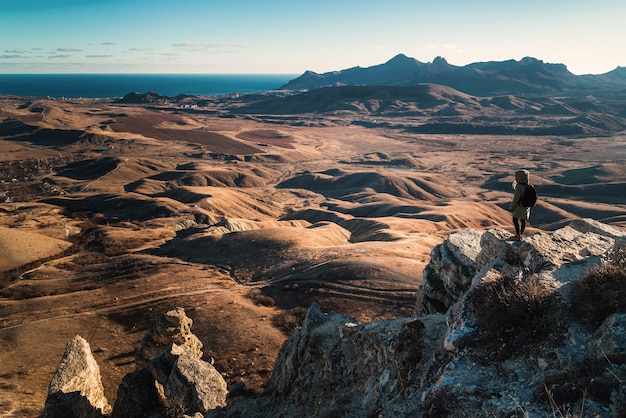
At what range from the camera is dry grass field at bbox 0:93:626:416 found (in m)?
29.7

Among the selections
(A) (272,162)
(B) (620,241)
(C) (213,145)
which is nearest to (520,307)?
(B) (620,241)

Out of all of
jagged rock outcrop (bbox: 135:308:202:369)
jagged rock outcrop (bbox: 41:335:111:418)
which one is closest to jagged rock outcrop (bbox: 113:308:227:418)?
jagged rock outcrop (bbox: 41:335:111:418)

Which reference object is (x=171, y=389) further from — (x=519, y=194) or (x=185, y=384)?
(x=519, y=194)

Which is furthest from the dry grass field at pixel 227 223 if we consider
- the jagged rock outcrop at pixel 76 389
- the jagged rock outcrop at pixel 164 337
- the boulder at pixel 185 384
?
the boulder at pixel 185 384

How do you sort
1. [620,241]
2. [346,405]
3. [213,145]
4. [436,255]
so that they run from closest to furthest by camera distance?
1. [620,241]
2. [346,405]
3. [436,255]
4. [213,145]

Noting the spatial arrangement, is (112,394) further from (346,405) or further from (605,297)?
(605,297)

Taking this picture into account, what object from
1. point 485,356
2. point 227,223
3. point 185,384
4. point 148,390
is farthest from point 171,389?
point 227,223

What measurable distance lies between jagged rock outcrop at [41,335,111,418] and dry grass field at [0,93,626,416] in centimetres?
338

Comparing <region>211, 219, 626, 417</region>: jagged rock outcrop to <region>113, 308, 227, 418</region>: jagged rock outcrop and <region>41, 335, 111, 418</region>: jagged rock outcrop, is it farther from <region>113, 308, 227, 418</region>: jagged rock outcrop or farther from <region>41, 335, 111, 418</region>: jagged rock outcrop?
<region>41, 335, 111, 418</region>: jagged rock outcrop

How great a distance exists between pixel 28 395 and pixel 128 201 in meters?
56.2

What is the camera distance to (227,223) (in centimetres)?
6059

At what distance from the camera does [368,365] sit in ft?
41.7

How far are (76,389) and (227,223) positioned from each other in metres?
42.6

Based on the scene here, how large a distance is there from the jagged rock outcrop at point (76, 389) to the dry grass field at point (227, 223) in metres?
3.38
